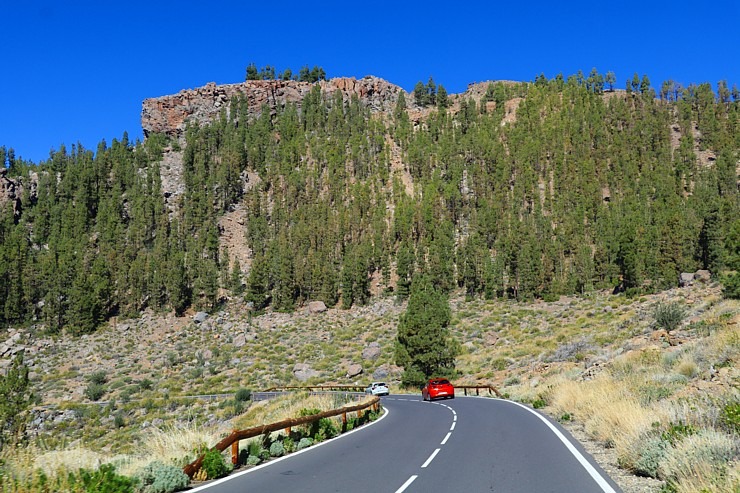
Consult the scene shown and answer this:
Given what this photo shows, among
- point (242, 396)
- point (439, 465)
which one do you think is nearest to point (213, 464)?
point (439, 465)

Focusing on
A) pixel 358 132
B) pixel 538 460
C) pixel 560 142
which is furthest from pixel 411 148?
pixel 538 460

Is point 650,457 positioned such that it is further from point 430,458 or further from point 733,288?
point 733,288

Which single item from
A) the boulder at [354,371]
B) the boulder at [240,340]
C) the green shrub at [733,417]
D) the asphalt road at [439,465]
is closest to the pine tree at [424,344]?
the boulder at [354,371]

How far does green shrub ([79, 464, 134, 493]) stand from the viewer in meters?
6.57

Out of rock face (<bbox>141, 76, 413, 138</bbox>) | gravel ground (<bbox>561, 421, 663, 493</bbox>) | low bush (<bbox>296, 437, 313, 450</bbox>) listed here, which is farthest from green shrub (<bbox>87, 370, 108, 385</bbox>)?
rock face (<bbox>141, 76, 413, 138</bbox>)

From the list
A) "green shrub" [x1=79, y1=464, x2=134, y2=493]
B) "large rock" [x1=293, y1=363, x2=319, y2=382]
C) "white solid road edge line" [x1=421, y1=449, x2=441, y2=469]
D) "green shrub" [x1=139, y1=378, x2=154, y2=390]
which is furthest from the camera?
"large rock" [x1=293, y1=363, x2=319, y2=382]

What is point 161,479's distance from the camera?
790 cm

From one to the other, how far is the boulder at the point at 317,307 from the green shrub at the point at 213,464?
236ft

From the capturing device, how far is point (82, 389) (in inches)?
2181

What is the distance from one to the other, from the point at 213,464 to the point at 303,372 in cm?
5007

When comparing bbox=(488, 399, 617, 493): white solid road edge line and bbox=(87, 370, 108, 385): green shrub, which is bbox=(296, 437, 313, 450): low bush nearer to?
bbox=(488, 399, 617, 493): white solid road edge line

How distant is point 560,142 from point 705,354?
106m

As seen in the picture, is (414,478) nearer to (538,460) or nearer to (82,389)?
(538,460)

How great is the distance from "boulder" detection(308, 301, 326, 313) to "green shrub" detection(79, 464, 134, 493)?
74287 mm
